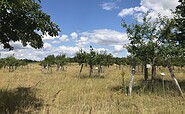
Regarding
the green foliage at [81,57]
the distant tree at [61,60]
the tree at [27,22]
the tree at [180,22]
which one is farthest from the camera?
the distant tree at [61,60]

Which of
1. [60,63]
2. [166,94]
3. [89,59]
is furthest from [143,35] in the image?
[60,63]

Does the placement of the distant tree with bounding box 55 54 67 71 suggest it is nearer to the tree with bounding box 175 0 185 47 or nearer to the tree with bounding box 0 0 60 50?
the tree with bounding box 175 0 185 47

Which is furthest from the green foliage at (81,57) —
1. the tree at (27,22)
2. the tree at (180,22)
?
the tree at (27,22)

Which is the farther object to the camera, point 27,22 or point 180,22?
point 180,22

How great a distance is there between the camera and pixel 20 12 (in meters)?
9.51

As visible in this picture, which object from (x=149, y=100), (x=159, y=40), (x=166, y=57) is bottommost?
(x=149, y=100)

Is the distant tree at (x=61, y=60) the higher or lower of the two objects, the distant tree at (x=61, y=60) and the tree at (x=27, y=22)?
the lower

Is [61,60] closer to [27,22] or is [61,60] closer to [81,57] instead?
[81,57]

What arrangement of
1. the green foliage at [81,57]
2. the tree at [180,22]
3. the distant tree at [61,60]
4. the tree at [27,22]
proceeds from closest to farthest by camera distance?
the tree at [27,22]
the tree at [180,22]
the green foliage at [81,57]
the distant tree at [61,60]

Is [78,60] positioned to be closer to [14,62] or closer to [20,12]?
[20,12]

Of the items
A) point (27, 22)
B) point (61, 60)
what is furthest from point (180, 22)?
point (61, 60)

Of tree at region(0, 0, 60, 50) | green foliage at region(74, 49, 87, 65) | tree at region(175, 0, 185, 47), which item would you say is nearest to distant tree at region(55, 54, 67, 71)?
green foliage at region(74, 49, 87, 65)

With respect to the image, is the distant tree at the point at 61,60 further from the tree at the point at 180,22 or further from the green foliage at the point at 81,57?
the tree at the point at 180,22

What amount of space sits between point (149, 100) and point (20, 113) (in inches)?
277
